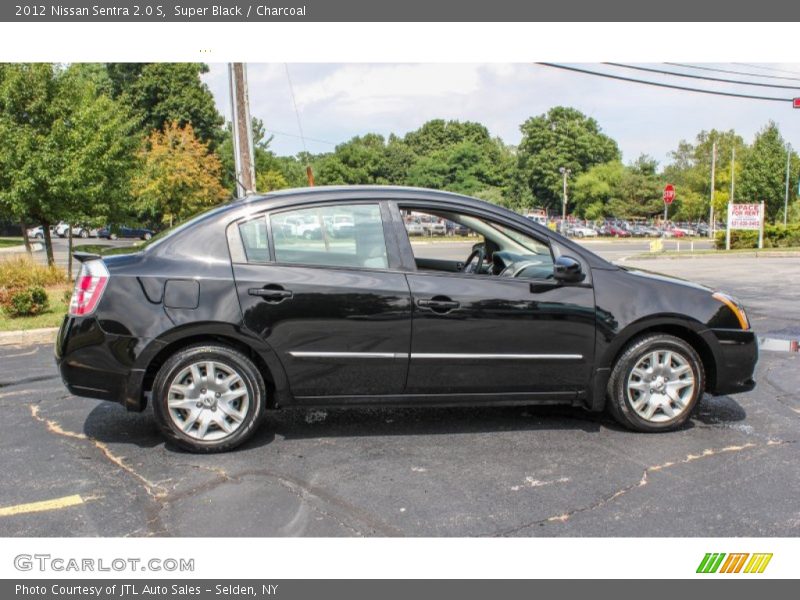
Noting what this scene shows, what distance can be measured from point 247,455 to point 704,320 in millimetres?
3244

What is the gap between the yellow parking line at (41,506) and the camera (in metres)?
3.41

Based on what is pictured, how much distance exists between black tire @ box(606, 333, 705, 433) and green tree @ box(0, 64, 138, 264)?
11.7 meters

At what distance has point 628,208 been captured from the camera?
72.6 m

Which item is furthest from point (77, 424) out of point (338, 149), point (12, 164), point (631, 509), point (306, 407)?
point (338, 149)

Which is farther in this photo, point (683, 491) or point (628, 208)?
point (628, 208)

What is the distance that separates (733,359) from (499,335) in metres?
1.73

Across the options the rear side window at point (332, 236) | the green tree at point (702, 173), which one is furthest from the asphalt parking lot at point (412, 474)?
Answer: the green tree at point (702, 173)

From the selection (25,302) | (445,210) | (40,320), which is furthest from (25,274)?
(445,210)

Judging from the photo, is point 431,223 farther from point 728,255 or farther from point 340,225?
point 728,255

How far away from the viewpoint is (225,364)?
4.15 m

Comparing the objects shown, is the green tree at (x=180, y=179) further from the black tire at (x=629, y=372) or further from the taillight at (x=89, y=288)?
the black tire at (x=629, y=372)

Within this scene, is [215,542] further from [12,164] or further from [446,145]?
[446,145]

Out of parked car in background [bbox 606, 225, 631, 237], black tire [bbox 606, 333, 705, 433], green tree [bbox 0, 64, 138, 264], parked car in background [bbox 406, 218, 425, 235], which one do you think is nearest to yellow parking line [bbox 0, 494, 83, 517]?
parked car in background [bbox 406, 218, 425, 235]

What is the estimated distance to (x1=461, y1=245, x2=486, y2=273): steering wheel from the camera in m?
5.17
